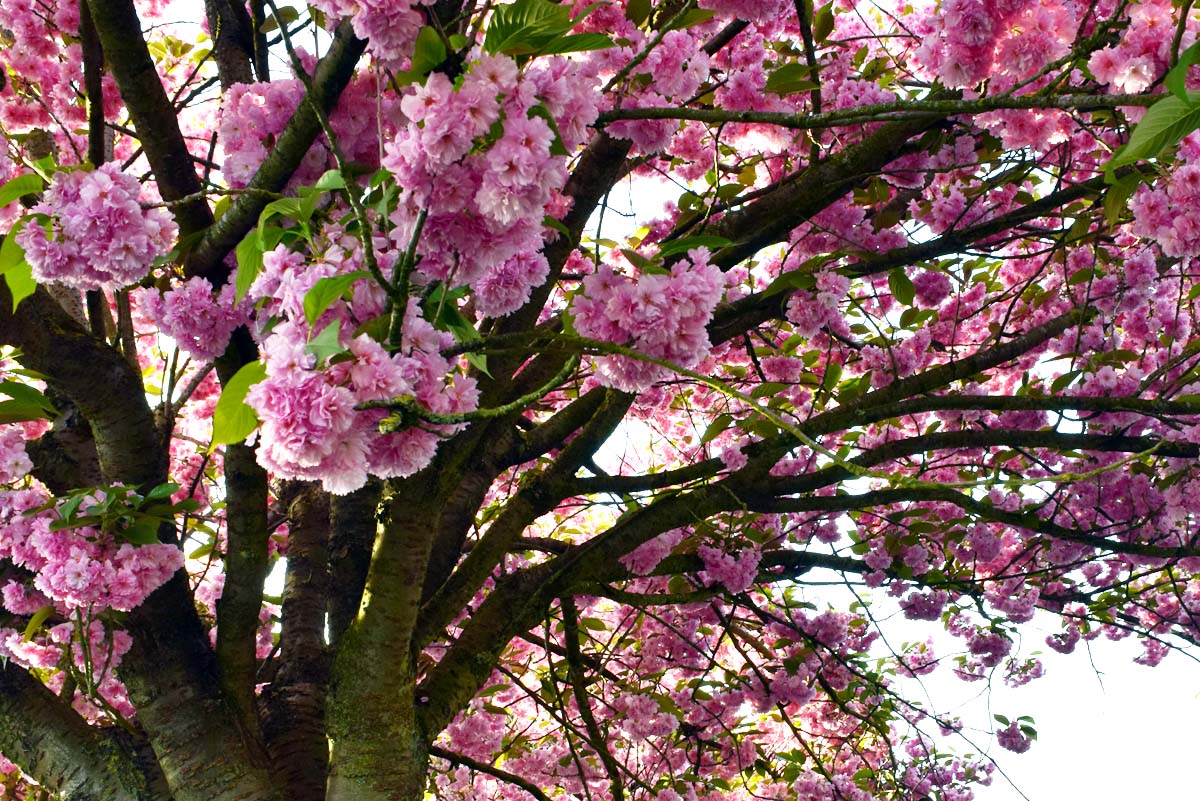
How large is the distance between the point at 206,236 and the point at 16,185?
0.45m

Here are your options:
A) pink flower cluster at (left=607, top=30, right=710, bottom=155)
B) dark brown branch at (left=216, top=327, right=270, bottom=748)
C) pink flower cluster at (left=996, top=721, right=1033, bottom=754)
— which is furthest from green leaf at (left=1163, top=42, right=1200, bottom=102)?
pink flower cluster at (left=996, top=721, right=1033, bottom=754)

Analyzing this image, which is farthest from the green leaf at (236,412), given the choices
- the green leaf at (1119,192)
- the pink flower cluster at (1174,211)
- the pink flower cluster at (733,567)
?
the pink flower cluster at (733,567)

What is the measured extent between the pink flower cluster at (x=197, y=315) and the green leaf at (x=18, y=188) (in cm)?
34

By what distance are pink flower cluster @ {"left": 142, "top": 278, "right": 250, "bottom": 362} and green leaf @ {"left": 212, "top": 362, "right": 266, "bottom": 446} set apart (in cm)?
63

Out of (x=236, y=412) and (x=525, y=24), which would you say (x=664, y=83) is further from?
(x=236, y=412)

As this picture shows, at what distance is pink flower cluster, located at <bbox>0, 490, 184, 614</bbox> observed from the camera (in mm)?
2172

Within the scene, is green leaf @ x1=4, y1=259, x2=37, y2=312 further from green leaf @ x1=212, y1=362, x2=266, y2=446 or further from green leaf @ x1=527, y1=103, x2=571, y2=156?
Result: green leaf @ x1=527, y1=103, x2=571, y2=156

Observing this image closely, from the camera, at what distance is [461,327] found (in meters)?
Result: 1.44

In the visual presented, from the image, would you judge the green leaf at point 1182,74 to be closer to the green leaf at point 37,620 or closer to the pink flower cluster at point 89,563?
the pink flower cluster at point 89,563

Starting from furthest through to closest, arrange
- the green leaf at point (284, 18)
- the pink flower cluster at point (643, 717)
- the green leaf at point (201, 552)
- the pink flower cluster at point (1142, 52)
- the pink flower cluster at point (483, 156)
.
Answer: the pink flower cluster at point (643, 717) → the green leaf at point (201, 552) → the green leaf at point (284, 18) → the pink flower cluster at point (1142, 52) → the pink flower cluster at point (483, 156)

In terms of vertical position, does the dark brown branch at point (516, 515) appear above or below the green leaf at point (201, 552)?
above

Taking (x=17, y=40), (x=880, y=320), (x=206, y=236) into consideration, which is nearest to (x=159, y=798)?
(x=206, y=236)

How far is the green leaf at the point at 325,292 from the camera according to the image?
1208 mm

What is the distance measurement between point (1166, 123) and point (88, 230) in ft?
5.76
